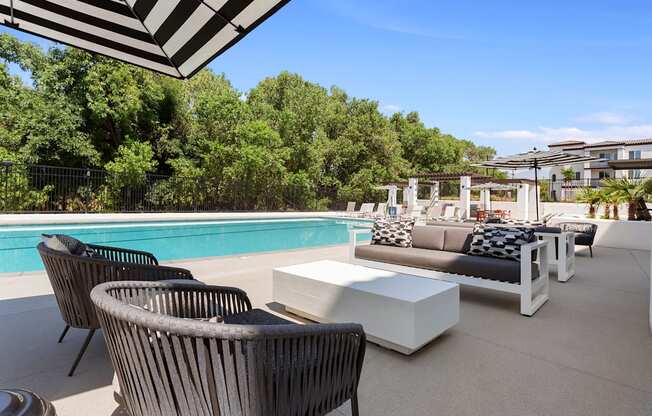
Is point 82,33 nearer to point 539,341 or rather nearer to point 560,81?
point 539,341

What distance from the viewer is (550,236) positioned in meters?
5.21

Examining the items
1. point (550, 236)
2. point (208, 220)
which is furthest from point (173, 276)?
point (208, 220)

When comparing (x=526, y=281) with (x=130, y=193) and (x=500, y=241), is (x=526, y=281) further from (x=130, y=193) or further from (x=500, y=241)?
(x=130, y=193)

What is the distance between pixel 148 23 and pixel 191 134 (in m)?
14.7

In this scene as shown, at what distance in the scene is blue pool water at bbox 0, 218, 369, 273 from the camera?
791 centimetres

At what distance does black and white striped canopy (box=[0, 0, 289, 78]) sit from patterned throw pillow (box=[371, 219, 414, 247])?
305 centimetres

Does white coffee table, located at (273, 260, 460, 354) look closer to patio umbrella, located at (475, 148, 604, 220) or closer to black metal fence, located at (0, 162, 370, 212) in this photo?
patio umbrella, located at (475, 148, 604, 220)

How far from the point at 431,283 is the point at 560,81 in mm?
17324

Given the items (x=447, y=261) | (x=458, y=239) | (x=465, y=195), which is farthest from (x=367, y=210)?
(x=447, y=261)

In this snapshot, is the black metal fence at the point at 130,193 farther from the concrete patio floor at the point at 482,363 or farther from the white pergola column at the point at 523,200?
the concrete patio floor at the point at 482,363

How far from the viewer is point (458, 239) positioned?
177 inches

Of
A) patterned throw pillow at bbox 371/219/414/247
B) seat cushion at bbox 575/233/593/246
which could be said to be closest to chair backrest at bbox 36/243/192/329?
patterned throw pillow at bbox 371/219/414/247

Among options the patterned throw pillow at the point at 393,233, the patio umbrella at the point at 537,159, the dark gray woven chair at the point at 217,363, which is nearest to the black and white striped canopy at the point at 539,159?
the patio umbrella at the point at 537,159

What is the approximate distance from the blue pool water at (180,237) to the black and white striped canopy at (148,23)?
5291 mm
